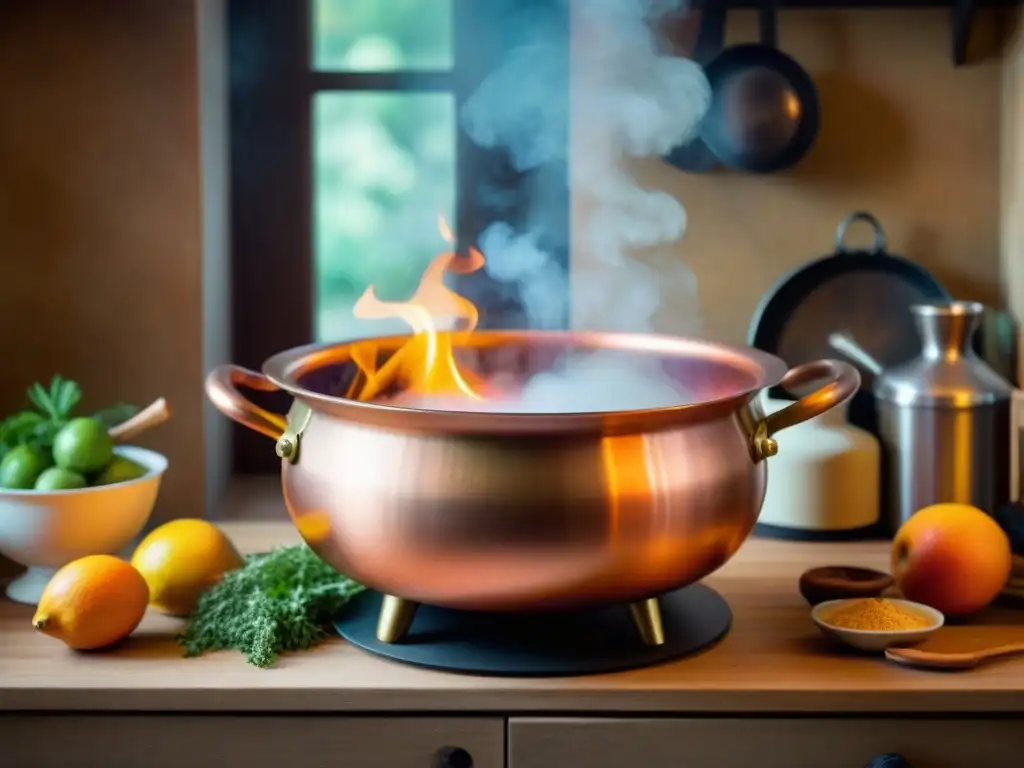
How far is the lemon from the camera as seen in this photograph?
4.66 ft

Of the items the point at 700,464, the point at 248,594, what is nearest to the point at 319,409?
the point at 248,594

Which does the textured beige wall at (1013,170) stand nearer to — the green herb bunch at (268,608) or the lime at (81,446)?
the green herb bunch at (268,608)

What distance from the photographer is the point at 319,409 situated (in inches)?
49.0

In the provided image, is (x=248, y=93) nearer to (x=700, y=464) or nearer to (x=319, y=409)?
(x=319, y=409)

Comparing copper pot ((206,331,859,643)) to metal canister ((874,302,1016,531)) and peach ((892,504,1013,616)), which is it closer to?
peach ((892,504,1013,616))

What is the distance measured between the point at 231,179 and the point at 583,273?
0.60 metres

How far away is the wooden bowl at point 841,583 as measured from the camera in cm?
142

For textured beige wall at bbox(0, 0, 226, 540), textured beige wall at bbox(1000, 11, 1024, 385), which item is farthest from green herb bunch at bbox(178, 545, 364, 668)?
textured beige wall at bbox(1000, 11, 1024, 385)

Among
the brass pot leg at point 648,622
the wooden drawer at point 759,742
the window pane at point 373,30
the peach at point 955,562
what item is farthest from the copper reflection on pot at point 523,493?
the window pane at point 373,30

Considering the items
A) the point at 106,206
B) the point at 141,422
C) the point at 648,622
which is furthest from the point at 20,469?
the point at 648,622

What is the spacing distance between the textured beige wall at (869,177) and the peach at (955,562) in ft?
1.97

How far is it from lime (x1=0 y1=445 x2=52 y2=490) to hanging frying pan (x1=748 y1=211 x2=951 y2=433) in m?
1.00

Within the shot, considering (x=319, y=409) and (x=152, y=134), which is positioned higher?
(x=152, y=134)

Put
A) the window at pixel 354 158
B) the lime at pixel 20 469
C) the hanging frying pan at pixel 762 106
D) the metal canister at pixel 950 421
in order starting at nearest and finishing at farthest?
the lime at pixel 20 469 → the metal canister at pixel 950 421 → the hanging frying pan at pixel 762 106 → the window at pixel 354 158
